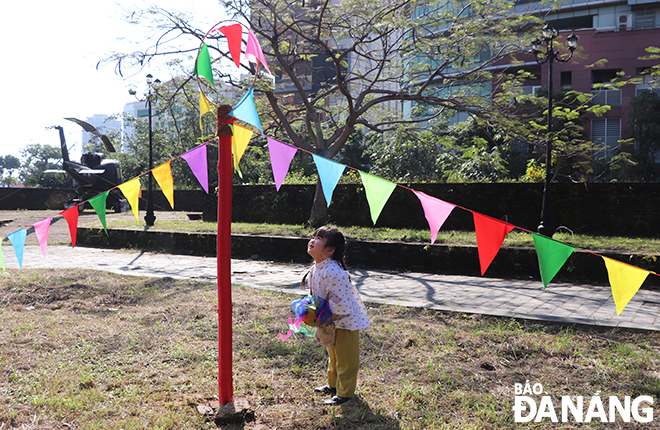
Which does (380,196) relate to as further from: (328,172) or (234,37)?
(234,37)

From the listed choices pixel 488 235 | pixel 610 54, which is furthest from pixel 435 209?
pixel 610 54

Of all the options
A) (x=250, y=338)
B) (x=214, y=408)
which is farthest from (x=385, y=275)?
(x=214, y=408)

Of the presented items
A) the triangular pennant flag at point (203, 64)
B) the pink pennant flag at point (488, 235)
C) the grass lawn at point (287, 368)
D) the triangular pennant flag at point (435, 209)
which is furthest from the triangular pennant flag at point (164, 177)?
the pink pennant flag at point (488, 235)

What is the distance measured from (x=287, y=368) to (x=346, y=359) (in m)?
0.94

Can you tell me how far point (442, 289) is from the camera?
25.0ft

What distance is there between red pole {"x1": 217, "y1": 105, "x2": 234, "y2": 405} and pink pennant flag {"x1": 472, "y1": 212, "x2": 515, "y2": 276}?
1975mm

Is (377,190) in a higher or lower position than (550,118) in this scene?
lower

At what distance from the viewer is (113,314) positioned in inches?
235

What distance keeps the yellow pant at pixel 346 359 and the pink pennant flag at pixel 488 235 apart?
4.04 feet

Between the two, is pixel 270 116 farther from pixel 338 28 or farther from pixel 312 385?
pixel 312 385

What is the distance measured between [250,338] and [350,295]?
76.3 inches

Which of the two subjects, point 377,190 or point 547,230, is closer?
point 377,190

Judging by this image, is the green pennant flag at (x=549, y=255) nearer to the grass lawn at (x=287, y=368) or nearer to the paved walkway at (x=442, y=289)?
the grass lawn at (x=287, y=368)

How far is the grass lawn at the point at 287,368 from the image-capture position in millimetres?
3217
